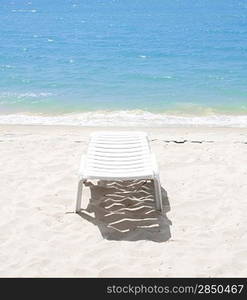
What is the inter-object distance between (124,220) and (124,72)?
40.2 feet

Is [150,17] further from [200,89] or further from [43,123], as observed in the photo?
[43,123]

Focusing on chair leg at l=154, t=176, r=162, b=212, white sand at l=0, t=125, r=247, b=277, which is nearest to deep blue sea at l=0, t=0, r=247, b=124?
white sand at l=0, t=125, r=247, b=277

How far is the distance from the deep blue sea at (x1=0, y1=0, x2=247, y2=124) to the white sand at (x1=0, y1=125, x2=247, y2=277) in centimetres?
432

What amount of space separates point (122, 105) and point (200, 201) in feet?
24.3

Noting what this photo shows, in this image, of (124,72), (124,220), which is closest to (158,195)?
(124,220)

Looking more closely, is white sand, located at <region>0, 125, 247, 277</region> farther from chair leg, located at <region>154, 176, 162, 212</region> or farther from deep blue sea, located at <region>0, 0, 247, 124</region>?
deep blue sea, located at <region>0, 0, 247, 124</region>

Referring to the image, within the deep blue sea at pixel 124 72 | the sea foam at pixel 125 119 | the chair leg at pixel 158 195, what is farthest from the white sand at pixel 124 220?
the deep blue sea at pixel 124 72

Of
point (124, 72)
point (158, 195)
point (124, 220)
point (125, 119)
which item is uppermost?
point (158, 195)

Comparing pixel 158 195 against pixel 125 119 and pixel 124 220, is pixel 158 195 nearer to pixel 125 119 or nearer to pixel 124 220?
pixel 124 220

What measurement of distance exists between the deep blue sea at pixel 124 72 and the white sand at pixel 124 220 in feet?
14.2

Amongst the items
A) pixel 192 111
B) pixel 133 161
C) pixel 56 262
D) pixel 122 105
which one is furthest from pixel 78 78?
pixel 56 262

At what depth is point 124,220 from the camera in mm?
4875

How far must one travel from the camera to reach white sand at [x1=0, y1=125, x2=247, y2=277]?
160 inches

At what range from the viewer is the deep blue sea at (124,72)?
12.1m
